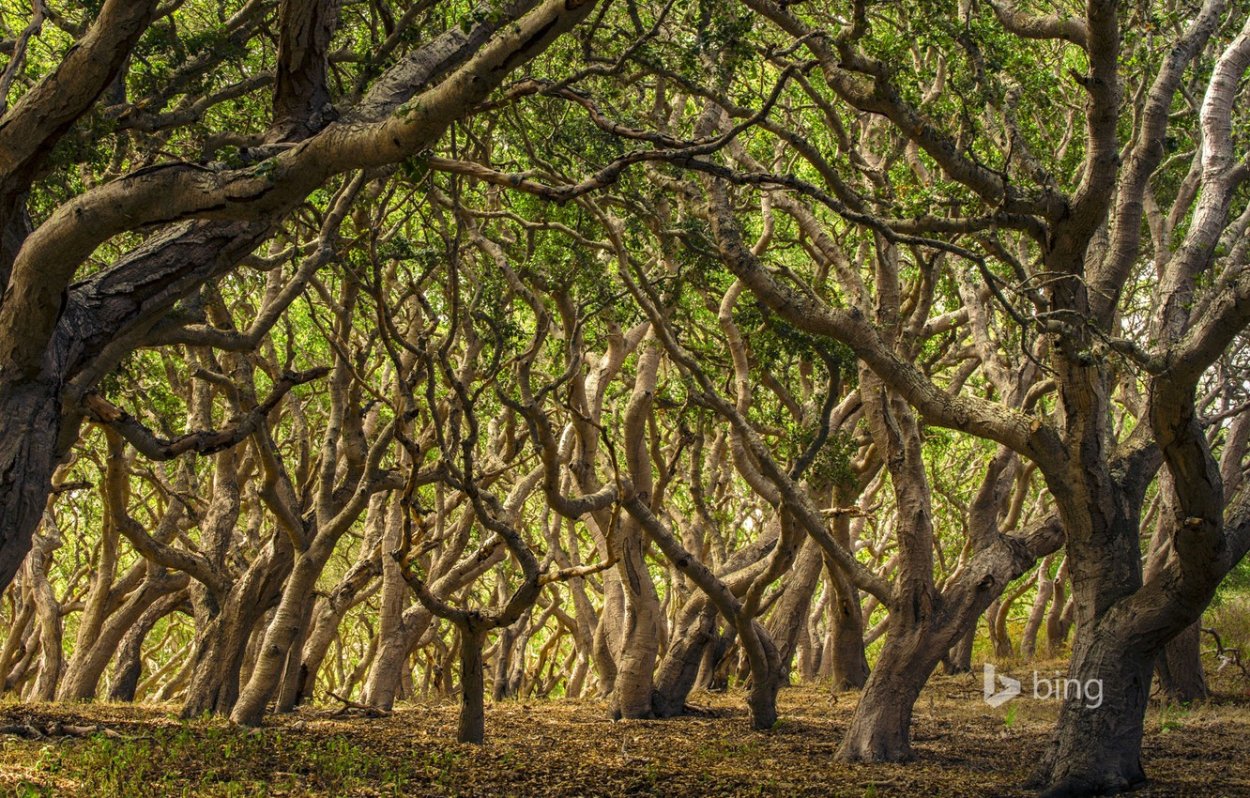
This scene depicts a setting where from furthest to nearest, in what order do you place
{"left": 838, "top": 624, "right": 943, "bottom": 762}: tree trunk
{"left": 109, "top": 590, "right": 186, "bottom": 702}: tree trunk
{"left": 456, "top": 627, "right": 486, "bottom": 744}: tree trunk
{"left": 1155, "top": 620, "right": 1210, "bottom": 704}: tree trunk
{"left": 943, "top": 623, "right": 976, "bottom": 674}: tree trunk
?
{"left": 943, "top": 623, "right": 976, "bottom": 674}: tree trunk < {"left": 109, "top": 590, "right": 186, "bottom": 702}: tree trunk < {"left": 1155, "top": 620, "right": 1210, "bottom": 704}: tree trunk < {"left": 838, "top": 624, "right": 943, "bottom": 762}: tree trunk < {"left": 456, "top": 627, "right": 486, "bottom": 744}: tree trunk

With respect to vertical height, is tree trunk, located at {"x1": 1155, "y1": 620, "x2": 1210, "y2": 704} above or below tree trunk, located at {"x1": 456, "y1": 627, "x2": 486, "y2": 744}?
above

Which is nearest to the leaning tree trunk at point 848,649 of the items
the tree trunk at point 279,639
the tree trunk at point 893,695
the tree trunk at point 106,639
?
the tree trunk at point 893,695

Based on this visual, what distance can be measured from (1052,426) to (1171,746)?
4.72 meters

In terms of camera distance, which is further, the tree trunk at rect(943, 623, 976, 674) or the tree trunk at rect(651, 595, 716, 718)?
the tree trunk at rect(943, 623, 976, 674)

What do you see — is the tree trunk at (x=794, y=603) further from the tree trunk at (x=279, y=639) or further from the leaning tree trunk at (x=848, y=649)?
the tree trunk at (x=279, y=639)

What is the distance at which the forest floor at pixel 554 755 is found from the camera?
330 inches

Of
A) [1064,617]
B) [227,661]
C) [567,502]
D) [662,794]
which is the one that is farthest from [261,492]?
[1064,617]

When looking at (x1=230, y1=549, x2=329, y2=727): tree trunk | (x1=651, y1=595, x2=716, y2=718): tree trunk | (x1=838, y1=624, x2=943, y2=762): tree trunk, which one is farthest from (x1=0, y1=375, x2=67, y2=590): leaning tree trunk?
(x1=651, y1=595, x2=716, y2=718): tree trunk

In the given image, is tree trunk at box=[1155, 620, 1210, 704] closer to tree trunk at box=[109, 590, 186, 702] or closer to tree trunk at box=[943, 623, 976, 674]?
tree trunk at box=[943, 623, 976, 674]

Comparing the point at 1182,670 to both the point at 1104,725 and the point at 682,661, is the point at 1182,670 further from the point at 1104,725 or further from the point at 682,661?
the point at 1104,725

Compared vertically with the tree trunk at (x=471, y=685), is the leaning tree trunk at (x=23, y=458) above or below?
above

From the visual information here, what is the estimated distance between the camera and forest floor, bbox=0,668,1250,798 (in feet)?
27.5

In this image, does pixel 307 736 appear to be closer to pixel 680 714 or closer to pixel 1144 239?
pixel 680 714

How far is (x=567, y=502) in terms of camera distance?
10.8m
